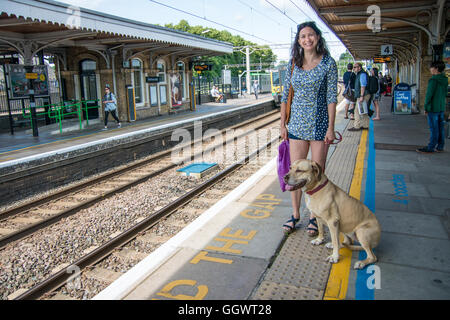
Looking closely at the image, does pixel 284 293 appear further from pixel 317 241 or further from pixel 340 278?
pixel 317 241

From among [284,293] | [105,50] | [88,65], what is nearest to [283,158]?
[284,293]

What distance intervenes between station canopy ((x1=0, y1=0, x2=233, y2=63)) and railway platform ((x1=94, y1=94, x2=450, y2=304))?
771 centimetres

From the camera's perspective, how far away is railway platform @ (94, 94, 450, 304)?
3100 mm

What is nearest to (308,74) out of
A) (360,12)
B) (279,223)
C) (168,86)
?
(279,223)

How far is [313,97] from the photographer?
3.84 meters

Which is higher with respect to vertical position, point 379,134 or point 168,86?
point 168,86

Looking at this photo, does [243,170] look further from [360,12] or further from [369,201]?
[360,12]

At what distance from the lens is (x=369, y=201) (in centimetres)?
520

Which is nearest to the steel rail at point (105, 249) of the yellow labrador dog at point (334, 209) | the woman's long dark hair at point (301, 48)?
the yellow labrador dog at point (334, 209)

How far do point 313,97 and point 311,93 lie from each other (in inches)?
1.7

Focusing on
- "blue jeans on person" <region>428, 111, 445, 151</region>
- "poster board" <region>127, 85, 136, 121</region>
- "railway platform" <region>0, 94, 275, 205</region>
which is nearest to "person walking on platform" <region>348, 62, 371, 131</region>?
"blue jeans on person" <region>428, 111, 445, 151</region>

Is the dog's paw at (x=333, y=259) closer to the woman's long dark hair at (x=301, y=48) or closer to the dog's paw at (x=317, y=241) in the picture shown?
the dog's paw at (x=317, y=241)
